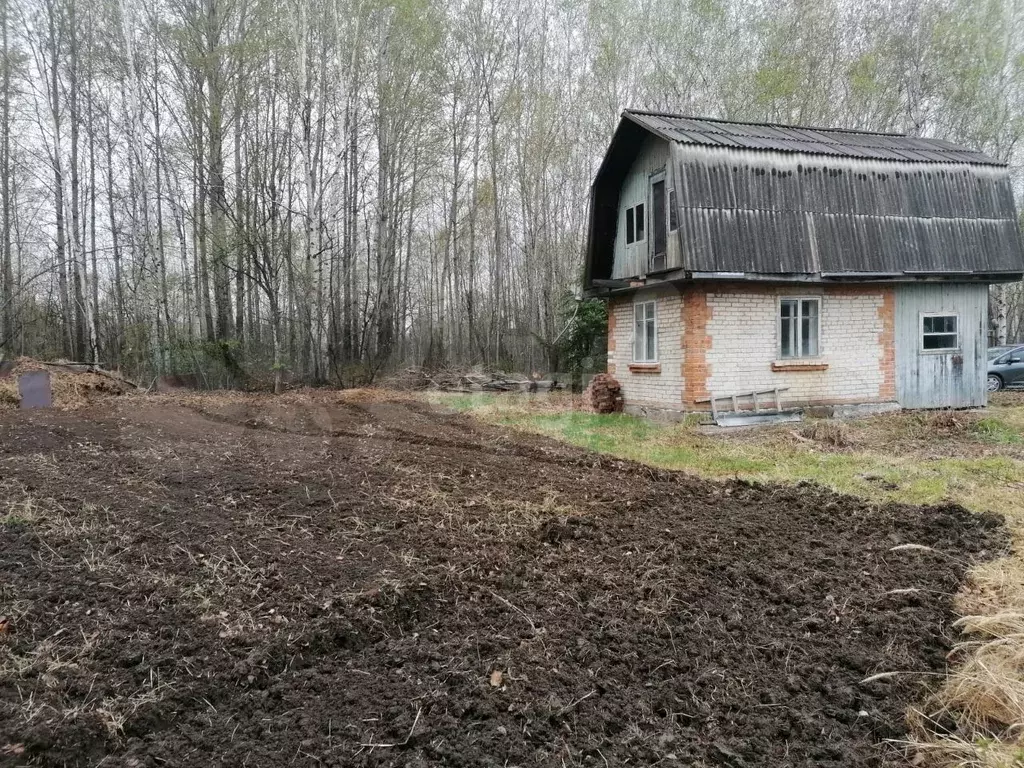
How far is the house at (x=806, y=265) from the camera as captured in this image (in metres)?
11.5

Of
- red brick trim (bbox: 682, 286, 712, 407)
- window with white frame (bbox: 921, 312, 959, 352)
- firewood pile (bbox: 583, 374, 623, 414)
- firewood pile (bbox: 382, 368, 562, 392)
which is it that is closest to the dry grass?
red brick trim (bbox: 682, 286, 712, 407)

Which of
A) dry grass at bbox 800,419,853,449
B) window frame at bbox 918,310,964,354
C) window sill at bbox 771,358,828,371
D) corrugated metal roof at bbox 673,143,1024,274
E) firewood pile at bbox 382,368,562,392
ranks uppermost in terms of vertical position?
corrugated metal roof at bbox 673,143,1024,274

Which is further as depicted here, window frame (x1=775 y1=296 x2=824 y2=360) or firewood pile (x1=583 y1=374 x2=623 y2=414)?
firewood pile (x1=583 y1=374 x2=623 y2=414)

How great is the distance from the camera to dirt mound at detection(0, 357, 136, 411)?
1290cm

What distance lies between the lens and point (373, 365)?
2048 cm

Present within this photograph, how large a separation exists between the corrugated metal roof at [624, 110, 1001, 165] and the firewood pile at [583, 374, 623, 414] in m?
5.14

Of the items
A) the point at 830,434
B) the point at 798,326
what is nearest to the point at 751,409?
the point at 798,326

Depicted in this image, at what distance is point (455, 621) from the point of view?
11.3 feet

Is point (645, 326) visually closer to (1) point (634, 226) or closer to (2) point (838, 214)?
(1) point (634, 226)

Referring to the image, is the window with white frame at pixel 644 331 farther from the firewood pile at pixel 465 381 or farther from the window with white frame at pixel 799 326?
the firewood pile at pixel 465 381

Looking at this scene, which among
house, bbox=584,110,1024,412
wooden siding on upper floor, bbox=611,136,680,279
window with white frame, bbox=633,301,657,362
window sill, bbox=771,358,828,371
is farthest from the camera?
window with white frame, bbox=633,301,657,362

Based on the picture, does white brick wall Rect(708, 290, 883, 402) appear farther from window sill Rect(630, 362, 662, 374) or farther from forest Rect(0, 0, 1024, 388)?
forest Rect(0, 0, 1024, 388)

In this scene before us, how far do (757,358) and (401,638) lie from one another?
1029cm

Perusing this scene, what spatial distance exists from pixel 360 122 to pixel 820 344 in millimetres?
16290
